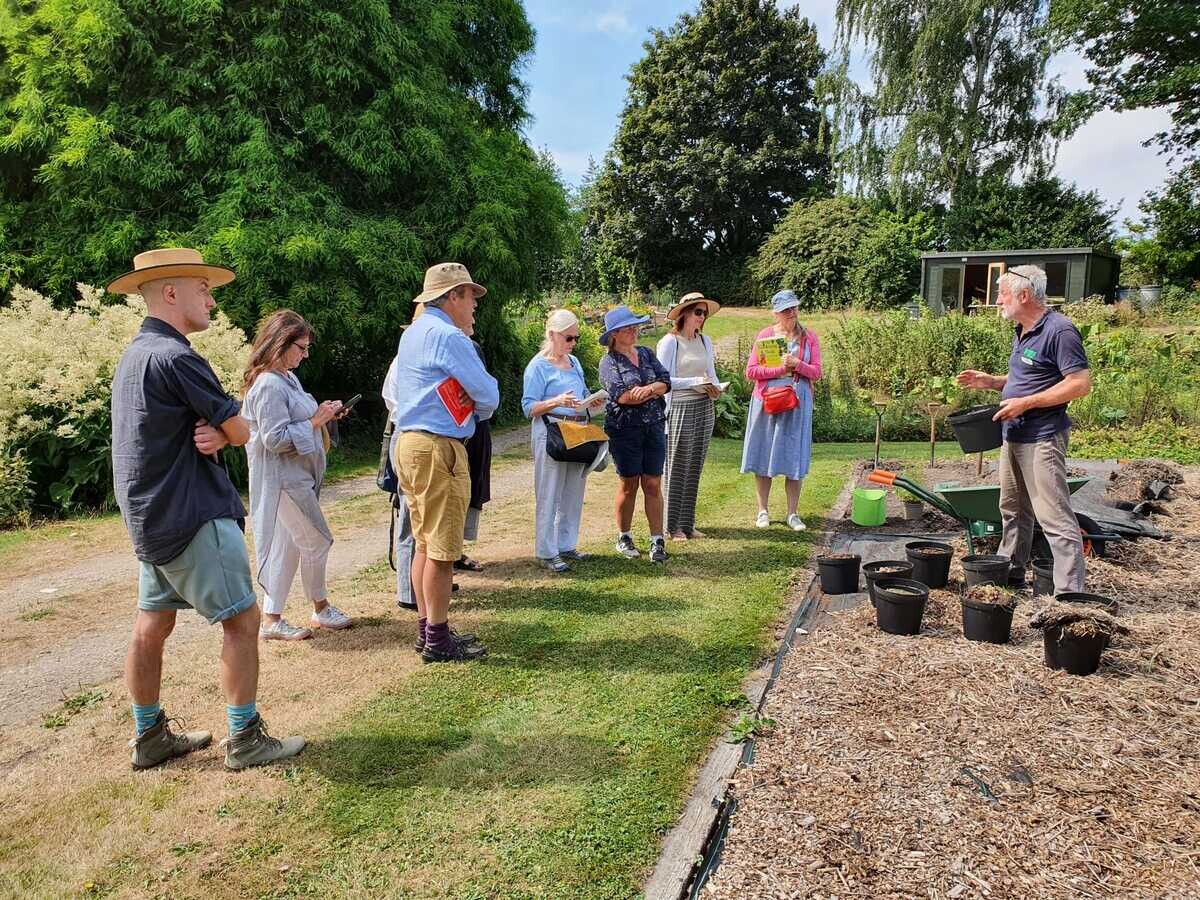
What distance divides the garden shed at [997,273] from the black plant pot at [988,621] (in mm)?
23499

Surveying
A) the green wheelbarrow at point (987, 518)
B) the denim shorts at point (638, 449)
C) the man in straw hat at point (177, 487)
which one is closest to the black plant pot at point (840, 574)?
the green wheelbarrow at point (987, 518)

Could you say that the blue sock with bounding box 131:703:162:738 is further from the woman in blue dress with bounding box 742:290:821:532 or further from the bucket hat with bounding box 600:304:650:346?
the woman in blue dress with bounding box 742:290:821:532

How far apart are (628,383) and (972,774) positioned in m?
3.52

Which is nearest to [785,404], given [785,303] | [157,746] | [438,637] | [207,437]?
[785,303]

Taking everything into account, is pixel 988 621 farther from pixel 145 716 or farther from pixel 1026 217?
pixel 1026 217

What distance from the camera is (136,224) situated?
409 inches

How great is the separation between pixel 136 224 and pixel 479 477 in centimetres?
809

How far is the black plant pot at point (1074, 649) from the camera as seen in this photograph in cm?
363

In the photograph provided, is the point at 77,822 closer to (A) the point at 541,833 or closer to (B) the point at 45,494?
(A) the point at 541,833

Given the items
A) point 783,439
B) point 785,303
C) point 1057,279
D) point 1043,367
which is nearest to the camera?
point 1043,367

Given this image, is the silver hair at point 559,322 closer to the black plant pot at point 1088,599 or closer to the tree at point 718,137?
the black plant pot at point 1088,599

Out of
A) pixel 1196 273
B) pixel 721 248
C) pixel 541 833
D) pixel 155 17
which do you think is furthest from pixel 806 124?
pixel 541 833

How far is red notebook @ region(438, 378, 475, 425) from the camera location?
3992mm

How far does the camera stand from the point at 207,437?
9.75ft
